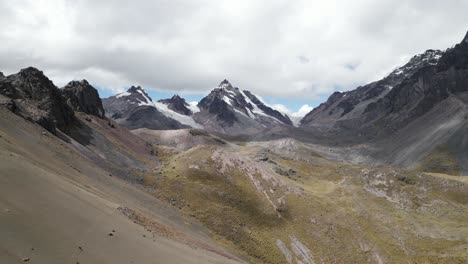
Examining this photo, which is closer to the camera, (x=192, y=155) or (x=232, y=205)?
(x=232, y=205)

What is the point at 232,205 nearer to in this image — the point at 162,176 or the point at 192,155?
the point at 162,176

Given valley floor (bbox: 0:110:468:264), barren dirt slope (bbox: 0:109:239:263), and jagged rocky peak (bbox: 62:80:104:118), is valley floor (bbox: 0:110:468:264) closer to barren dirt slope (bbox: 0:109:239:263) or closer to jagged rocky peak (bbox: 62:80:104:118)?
barren dirt slope (bbox: 0:109:239:263)

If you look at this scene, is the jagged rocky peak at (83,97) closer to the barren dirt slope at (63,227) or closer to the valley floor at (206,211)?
the valley floor at (206,211)

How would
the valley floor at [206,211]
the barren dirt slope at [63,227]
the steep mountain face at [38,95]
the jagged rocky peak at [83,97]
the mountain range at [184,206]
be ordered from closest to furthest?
the barren dirt slope at [63,227] < the valley floor at [206,211] < the mountain range at [184,206] < the steep mountain face at [38,95] < the jagged rocky peak at [83,97]

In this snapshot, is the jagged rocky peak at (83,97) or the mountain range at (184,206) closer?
the mountain range at (184,206)

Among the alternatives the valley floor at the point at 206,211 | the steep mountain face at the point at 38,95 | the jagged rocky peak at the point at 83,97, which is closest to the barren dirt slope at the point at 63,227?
the valley floor at the point at 206,211

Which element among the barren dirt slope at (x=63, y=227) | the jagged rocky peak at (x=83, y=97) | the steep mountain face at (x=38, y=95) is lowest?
the barren dirt slope at (x=63, y=227)

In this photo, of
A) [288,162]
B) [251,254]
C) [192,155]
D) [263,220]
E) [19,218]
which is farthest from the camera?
[288,162]

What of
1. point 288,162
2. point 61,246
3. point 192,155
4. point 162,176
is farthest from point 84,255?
point 288,162
